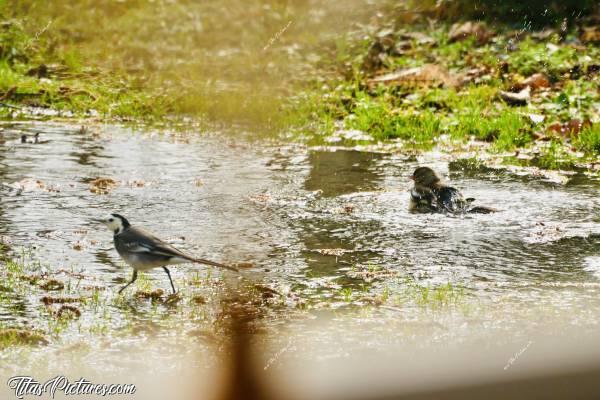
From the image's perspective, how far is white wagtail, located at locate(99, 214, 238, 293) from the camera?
6.20 m

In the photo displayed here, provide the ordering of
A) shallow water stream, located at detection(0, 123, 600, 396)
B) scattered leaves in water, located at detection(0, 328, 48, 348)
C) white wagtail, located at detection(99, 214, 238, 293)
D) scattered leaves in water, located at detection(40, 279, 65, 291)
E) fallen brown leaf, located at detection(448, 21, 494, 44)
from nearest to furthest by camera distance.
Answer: scattered leaves in water, located at detection(0, 328, 48, 348), shallow water stream, located at detection(0, 123, 600, 396), white wagtail, located at detection(99, 214, 238, 293), scattered leaves in water, located at detection(40, 279, 65, 291), fallen brown leaf, located at detection(448, 21, 494, 44)

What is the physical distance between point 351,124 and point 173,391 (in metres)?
8.52

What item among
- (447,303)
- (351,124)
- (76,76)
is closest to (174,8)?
(76,76)

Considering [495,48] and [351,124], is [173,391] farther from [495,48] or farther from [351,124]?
[495,48]

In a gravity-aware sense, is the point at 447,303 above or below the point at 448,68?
below

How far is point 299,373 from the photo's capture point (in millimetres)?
5047

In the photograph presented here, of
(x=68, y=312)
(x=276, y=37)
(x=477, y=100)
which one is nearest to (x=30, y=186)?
(x=68, y=312)

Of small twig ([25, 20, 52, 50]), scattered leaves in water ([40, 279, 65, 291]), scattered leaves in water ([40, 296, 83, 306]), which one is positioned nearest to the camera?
scattered leaves in water ([40, 296, 83, 306])

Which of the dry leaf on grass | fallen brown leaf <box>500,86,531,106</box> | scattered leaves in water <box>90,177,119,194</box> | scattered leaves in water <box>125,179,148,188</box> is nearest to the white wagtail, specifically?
scattered leaves in water <box>90,177,119,194</box>

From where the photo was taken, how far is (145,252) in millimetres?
6246

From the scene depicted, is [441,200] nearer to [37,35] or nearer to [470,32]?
[470,32]

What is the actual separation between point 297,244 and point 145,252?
1.70 metres

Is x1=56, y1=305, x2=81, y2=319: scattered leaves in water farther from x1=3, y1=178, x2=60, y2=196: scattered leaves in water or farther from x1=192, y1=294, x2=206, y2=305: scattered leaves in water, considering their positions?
x1=3, y1=178, x2=60, y2=196: scattered leaves in water

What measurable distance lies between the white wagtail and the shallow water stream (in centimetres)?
23
